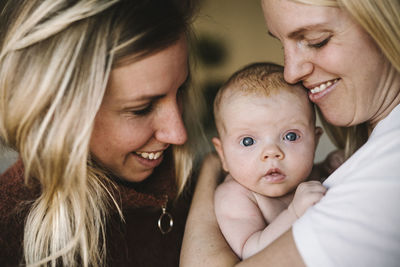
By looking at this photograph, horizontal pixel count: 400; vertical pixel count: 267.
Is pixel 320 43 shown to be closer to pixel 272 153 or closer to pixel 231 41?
pixel 272 153

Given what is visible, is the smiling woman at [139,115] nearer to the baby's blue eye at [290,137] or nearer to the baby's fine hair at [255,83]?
the baby's fine hair at [255,83]

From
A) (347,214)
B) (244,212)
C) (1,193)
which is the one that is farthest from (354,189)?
(1,193)

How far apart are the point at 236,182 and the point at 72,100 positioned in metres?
0.77

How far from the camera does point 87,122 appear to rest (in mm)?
1255

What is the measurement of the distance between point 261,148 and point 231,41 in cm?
321

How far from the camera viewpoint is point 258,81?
62.7 inches

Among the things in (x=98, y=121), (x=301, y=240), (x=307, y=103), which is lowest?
(x=301, y=240)

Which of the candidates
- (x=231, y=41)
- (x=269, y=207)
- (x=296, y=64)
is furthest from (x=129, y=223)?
(x=231, y=41)

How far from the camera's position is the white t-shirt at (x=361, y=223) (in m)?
1.00

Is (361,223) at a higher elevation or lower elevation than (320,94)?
lower

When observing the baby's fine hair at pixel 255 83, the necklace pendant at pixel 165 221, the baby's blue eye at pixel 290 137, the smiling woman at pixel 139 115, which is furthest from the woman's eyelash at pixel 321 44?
the necklace pendant at pixel 165 221

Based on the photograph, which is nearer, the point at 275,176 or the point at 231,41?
the point at 275,176

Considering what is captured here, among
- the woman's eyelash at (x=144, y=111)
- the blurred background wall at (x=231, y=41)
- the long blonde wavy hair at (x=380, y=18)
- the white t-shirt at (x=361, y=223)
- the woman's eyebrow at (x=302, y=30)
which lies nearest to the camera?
the white t-shirt at (x=361, y=223)

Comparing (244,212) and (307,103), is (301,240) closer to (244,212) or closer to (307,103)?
(244,212)
